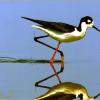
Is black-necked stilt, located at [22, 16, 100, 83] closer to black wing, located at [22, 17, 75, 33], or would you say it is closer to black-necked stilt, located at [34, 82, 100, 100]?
black wing, located at [22, 17, 75, 33]

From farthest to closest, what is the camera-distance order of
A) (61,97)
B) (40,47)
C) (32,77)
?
(40,47), (32,77), (61,97)

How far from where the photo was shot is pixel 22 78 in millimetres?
1557

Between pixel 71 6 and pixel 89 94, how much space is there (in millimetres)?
550

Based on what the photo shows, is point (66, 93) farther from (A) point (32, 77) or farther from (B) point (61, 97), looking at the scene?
(A) point (32, 77)

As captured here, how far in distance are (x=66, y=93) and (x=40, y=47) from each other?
1.28 feet

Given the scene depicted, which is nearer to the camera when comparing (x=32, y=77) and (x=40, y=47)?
(x=32, y=77)

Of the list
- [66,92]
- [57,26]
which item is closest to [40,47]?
[57,26]

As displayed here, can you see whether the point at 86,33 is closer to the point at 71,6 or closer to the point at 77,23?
the point at 77,23

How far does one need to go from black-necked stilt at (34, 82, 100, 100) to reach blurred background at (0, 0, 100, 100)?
4cm

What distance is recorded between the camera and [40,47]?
1.71m

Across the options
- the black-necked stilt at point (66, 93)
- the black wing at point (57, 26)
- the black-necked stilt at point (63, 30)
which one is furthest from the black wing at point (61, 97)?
the black wing at point (57, 26)

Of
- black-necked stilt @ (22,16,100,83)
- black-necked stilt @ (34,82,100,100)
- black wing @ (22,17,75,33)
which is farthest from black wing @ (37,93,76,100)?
black wing @ (22,17,75,33)

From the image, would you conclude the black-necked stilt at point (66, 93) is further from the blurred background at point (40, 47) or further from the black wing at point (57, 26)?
the black wing at point (57, 26)

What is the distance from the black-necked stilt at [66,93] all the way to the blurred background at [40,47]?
0.04m
